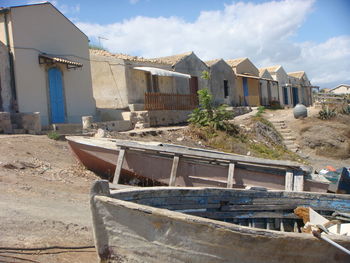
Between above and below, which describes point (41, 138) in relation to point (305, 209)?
above

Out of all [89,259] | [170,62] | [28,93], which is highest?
[170,62]

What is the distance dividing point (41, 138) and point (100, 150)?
3318 mm

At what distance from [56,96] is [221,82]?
13.6m

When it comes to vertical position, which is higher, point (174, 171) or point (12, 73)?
point (12, 73)

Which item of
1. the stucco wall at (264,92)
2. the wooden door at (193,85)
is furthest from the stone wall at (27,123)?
the stucco wall at (264,92)

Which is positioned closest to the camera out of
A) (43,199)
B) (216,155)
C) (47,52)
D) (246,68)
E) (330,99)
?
(43,199)

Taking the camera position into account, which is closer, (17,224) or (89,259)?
(89,259)

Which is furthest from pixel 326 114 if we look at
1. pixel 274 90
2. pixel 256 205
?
pixel 256 205

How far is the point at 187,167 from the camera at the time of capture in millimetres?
8664

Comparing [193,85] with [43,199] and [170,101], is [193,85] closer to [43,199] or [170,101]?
[170,101]

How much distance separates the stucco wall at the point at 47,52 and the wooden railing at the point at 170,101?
10.1ft

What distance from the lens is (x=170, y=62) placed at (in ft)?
74.8

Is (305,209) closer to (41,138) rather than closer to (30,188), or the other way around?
(30,188)

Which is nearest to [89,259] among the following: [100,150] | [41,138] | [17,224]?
[17,224]
